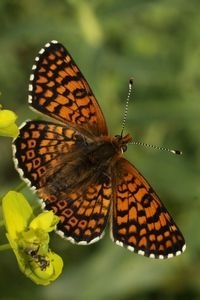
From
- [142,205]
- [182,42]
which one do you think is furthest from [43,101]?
[182,42]

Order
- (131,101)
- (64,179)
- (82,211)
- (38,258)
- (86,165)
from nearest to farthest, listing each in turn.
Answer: (38,258) < (82,211) < (64,179) < (86,165) < (131,101)

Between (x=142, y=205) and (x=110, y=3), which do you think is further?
(x=110, y=3)

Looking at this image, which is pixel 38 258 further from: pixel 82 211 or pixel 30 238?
pixel 82 211

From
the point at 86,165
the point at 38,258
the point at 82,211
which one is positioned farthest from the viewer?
the point at 86,165

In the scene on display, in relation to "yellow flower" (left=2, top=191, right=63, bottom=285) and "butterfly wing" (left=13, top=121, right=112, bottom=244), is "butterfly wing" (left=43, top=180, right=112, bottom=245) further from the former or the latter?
"yellow flower" (left=2, top=191, right=63, bottom=285)

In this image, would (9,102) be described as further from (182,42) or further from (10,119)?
(10,119)

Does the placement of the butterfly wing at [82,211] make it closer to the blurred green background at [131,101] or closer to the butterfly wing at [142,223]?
the butterfly wing at [142,223]

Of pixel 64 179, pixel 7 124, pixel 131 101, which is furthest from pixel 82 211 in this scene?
pixel 131 101

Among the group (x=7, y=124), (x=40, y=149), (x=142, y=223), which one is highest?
(x=7, y=124)
